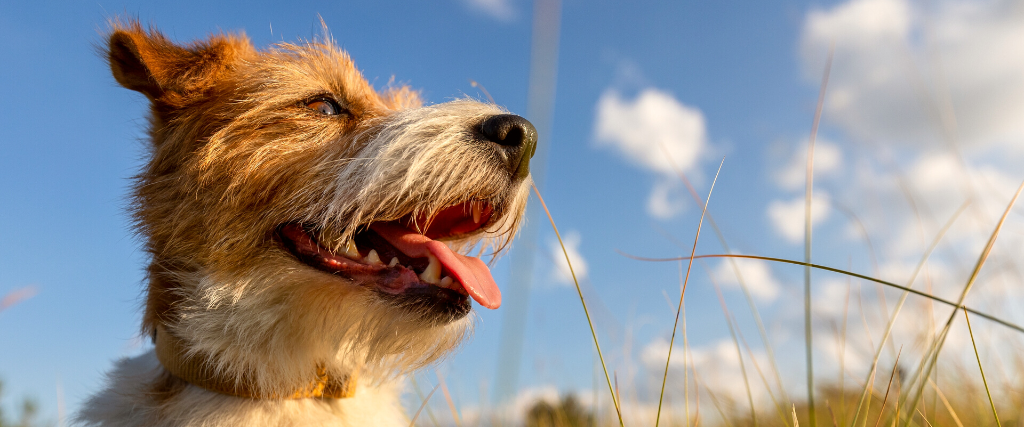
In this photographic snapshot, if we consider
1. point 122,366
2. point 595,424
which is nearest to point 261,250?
point 122,366

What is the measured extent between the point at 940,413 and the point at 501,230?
3.24 metres

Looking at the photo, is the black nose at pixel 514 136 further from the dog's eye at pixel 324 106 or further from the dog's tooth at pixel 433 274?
the dog's eye at pixel 324 106

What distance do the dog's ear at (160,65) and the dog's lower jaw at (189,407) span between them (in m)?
1.33

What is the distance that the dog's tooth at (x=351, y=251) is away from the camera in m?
2.72

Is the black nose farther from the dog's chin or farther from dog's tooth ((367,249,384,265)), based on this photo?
dog's tooth ((367,249,384,265))

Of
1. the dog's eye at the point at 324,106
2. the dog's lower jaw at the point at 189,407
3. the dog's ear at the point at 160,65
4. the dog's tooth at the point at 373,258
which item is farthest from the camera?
the dog's eye at the point at 324,106

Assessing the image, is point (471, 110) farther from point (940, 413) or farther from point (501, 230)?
point (940, 413)

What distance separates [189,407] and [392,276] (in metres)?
1.03

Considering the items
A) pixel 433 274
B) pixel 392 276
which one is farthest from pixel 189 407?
pixel 433 274

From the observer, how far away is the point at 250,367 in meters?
2.63

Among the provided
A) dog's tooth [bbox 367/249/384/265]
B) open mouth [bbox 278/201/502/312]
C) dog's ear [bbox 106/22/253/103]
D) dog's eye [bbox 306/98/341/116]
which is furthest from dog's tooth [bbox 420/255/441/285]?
dog's ear [bbox 106/22/253/103]

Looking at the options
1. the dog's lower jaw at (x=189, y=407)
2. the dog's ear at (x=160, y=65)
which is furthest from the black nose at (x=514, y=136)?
the dog's ear at (x=160, y=65)

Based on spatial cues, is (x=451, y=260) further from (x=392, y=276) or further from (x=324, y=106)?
→ (x=324, y=106)

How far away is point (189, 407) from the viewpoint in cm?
260
